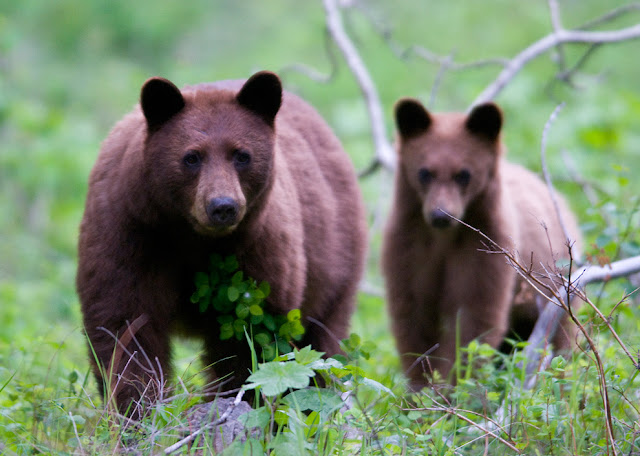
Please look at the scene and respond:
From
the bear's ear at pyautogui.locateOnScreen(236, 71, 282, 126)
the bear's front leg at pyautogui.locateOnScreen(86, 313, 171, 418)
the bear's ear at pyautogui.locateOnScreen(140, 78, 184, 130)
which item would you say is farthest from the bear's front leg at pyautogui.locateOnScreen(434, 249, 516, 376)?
the bear's ear at pyautogui.locateOnScreen(140, 78, 184, 130)


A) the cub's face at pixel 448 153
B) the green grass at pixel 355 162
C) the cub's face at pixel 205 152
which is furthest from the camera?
A: the cub's face at pixel 448 153

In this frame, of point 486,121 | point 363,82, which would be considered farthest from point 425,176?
point 363,82

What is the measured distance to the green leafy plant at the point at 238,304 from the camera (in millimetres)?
4254

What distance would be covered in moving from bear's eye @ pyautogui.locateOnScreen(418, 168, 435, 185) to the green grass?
1212 millimetres

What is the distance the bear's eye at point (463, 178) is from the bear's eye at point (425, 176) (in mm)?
168

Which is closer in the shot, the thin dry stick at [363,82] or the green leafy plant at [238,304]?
the green leafy plant at [238,304]

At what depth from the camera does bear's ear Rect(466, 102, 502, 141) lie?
616 centimetres

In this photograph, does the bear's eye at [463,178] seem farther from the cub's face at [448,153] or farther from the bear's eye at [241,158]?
the bear's eye at [241,158]

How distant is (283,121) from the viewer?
5363 mm

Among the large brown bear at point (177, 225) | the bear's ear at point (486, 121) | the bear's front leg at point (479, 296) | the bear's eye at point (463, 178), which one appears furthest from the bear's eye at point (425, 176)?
the large brown bear at point (177, 225)

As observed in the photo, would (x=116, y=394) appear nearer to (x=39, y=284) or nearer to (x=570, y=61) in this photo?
(x=39, y=284)

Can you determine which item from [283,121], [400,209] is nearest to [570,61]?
[400,209]

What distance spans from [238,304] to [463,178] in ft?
7.99

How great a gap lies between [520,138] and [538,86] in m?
2.19
